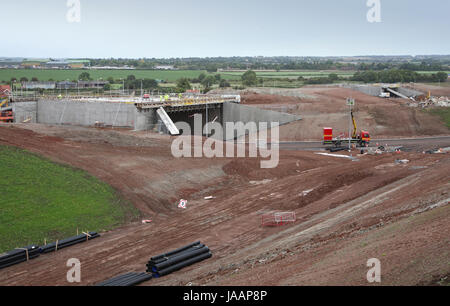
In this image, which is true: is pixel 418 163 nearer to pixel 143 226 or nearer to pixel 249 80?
pixel 143 226

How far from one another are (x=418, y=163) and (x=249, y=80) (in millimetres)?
107332

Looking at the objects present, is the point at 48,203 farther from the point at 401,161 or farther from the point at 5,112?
the point at 5,112

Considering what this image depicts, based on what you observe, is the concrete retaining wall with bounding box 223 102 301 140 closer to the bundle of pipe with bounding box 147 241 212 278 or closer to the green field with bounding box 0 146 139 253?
the green field with bounding box 0 146 139 253

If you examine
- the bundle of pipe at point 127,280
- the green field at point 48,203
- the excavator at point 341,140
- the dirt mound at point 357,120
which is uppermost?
the dirt mound at point 357,120

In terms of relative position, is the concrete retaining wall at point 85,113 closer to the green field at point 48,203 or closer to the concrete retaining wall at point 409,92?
the green field at point 48,203

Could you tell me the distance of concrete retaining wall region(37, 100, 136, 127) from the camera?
5488 cm

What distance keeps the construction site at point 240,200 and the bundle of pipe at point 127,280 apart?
11 cm

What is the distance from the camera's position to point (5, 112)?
57.3m

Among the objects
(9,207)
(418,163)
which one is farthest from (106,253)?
(418,163)

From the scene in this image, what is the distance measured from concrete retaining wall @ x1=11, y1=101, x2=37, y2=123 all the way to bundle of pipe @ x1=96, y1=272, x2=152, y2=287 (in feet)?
144

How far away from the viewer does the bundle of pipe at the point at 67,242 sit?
78.6 ft

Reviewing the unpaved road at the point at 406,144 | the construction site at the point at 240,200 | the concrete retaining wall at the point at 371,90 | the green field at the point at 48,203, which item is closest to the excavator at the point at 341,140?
the construction site at the point at 240,200

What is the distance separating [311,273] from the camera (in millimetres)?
16500

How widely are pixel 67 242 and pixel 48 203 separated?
17.2ft
